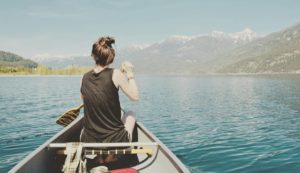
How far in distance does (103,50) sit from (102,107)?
122 cm

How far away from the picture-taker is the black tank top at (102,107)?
6.96 m

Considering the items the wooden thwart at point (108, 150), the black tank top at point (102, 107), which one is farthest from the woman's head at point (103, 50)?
the wooden thwart at point (108, 150)

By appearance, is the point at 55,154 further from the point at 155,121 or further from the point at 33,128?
the point at 155,121

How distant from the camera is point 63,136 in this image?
31.0 feet

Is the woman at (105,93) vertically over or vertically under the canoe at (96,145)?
over

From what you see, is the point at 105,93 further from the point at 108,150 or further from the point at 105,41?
the point at 108,150

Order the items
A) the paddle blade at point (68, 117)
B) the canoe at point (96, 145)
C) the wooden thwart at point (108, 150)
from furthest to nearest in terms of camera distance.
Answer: the paddle blade at point (68, 117) < the wooden thwart at point (108, 150) < the canoe at point (96, 145)

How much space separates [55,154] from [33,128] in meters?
17.5

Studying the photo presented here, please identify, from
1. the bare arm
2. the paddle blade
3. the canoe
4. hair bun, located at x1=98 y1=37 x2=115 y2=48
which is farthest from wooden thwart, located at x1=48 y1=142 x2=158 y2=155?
the paddle blade

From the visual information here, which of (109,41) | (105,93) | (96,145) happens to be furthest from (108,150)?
(109,41)

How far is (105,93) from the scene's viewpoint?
699 centimetres

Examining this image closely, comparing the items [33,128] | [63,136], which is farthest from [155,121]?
[63,136]

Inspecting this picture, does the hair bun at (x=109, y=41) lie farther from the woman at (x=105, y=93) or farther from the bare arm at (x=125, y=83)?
the bare arm at (x=125, y=83)

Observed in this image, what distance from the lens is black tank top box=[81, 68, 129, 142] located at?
6.96 meters
